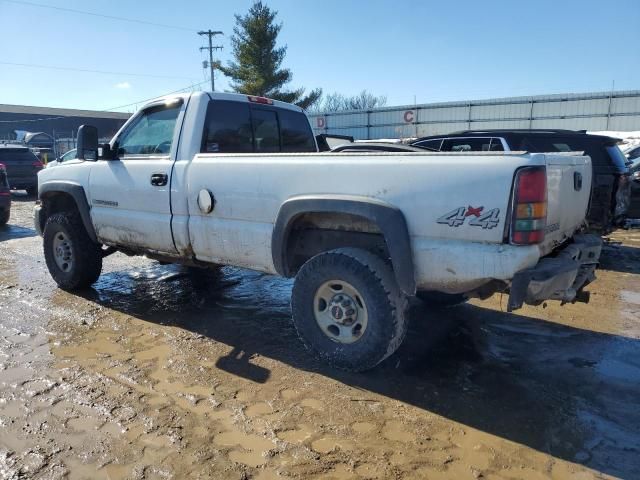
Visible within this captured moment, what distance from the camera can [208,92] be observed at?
4.64 meters

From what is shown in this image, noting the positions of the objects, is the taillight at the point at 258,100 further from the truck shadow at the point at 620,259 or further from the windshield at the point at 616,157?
the truck shadow at the point at 620,259

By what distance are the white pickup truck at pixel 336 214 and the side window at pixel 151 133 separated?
17mm

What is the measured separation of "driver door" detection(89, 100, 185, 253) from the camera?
4.56 m

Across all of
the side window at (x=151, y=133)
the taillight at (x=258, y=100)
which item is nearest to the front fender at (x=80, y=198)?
the side window at (x=151, y=133)

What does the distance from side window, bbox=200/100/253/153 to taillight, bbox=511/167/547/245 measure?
2797mm

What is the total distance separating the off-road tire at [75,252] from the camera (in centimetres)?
557

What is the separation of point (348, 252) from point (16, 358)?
281cm

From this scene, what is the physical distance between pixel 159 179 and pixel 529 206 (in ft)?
10.4

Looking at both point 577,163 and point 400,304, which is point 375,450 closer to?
point 400,304

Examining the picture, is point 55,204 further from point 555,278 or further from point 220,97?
point 555,278

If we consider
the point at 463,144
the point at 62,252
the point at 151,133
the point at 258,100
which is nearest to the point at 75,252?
the point at 62,252

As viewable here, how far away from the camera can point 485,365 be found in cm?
381

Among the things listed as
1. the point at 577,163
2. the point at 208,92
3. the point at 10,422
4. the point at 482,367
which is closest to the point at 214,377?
the point at 10,422

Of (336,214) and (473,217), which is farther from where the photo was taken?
(336,214)
